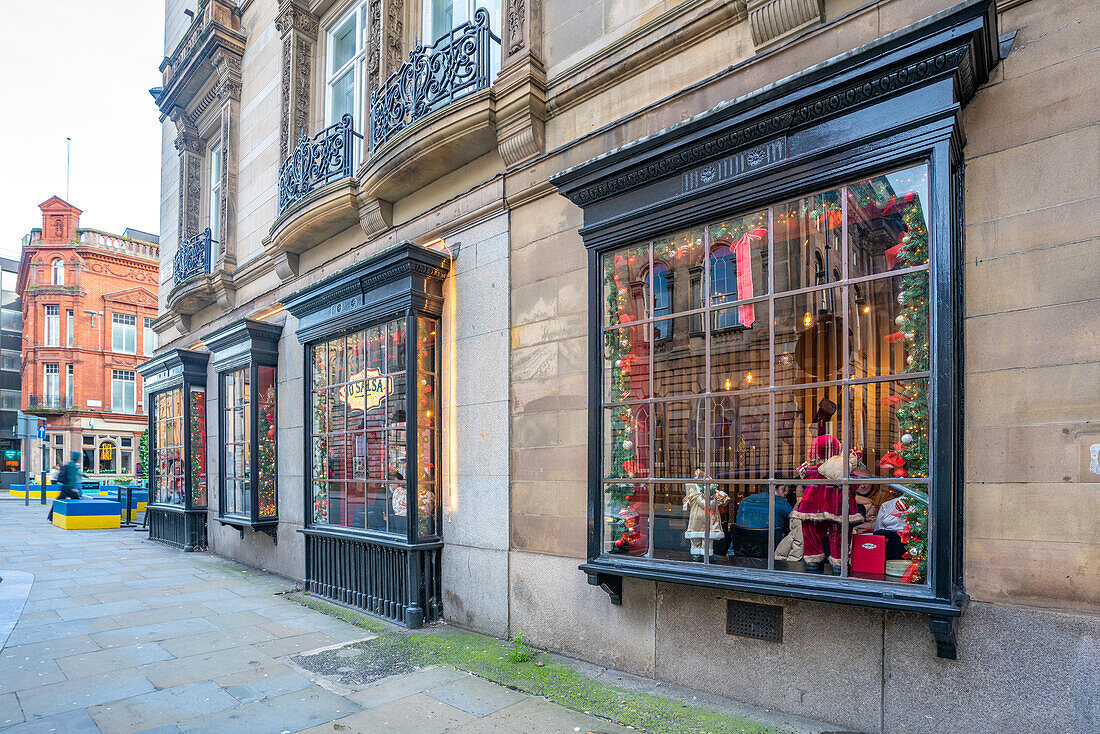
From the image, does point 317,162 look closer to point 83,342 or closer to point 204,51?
point 204,51

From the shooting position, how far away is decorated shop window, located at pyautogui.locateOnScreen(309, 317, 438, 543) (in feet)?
24.9

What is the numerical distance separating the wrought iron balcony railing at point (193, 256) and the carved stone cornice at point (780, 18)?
12.3 m

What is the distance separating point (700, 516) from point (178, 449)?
13.8 meters

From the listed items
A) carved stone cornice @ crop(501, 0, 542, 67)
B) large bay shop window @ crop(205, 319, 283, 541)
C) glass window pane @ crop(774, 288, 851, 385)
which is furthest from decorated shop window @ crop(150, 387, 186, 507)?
glass window pane @ crop(774, 288, 851, 385)

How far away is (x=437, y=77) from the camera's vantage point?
24.9ft

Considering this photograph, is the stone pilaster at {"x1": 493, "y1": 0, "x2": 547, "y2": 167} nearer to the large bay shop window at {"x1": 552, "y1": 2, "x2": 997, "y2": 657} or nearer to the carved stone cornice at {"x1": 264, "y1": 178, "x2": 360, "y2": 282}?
the large bay shop window at {"x1": 552, "y1": 2, "x2": 997, "y2": 657}

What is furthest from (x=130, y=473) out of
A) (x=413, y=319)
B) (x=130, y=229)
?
(x=413, y=319)

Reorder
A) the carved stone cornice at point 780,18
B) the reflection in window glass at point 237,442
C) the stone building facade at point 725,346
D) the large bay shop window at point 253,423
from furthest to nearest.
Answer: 1. the reflection in window glass at point 237,442
2. the large bay shop window at point 253,423
3. the carved stone cornice at point 780,18
4. the stone building facade at point 725,346

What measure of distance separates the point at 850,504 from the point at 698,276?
222 cm

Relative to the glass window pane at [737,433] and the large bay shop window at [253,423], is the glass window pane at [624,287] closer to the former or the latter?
the glass window pane at [737,433]

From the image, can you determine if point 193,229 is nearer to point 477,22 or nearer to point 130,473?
point 477,22

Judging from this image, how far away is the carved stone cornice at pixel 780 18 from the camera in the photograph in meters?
4.84

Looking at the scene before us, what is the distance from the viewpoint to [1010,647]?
→ 3.74 meters

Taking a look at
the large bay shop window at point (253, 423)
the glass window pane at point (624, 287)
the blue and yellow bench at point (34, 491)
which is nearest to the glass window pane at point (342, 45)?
the large bay shop window at point (253, 423)
